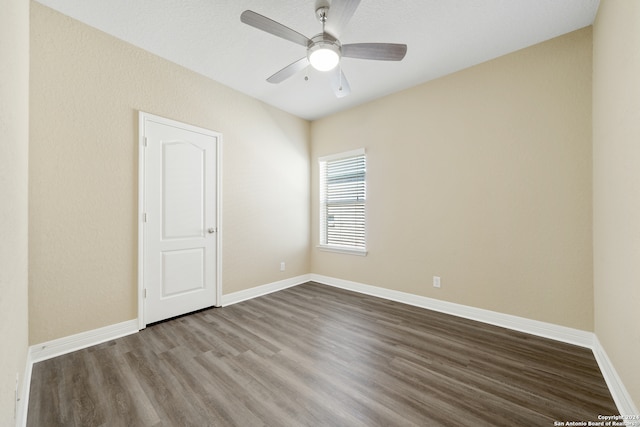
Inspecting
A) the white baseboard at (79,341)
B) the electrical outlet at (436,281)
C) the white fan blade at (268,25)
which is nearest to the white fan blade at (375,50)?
the white fan blade at (268,25)

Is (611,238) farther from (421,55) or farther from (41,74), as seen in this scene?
(41,74)

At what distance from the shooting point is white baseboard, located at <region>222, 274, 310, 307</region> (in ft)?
11.0

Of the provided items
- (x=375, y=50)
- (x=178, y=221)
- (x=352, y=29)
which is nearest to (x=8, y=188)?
(x=178, y=221)

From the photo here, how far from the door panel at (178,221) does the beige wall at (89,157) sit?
0.15 metres

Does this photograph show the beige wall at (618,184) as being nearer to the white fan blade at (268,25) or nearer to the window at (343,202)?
the white fan blade at (268,25)

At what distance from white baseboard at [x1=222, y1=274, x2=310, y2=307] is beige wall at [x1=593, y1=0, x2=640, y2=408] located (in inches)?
→ 138

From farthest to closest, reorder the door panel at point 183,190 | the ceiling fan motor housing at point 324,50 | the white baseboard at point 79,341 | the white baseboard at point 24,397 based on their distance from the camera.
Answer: the door panel at point 183,190 → the white baseboard at point 79,341 → the ceiling fan motor housing at point 324,50 → the white baseboard at point 24,397

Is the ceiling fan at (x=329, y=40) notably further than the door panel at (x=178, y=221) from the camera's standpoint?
No

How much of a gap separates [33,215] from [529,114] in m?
4.56

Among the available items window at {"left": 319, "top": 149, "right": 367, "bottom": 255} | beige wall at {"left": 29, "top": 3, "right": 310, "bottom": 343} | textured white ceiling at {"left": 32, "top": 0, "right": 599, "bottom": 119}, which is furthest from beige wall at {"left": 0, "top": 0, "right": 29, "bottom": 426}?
window at {"left": 319, "top": 149, "right": 367, "bottom": 255}

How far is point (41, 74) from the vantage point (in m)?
2.08

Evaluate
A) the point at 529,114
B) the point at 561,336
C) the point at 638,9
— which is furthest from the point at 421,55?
the point at 561,336

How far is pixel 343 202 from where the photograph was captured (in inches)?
164

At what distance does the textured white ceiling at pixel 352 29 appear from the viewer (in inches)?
81.1
